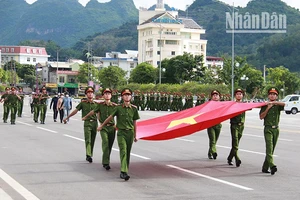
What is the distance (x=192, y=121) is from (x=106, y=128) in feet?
6.59

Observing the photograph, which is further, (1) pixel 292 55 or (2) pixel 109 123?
(1) pixel 292 55

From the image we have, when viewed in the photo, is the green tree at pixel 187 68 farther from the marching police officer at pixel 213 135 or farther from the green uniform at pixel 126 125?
the green uniform at pixel 126 125

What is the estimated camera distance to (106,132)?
13.8m

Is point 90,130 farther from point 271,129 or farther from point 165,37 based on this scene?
point 165,37

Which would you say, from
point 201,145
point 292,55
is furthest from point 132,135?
point 292,55

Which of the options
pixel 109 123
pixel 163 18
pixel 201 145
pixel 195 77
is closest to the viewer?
pixel 109 123

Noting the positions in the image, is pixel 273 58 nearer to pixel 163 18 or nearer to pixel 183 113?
pixel 163 18

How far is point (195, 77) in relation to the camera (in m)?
97.2

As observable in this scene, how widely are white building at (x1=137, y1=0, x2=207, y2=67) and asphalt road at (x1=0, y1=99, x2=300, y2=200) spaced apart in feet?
379

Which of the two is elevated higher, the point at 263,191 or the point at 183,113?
the point at 183,113

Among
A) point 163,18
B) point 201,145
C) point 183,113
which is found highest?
point 163,18

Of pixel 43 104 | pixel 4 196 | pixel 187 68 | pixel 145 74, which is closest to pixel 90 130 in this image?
pixel 4 196

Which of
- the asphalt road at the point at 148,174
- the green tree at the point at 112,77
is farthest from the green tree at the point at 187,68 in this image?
the asphalt road at the point at 148,174

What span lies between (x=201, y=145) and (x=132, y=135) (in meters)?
8.09
